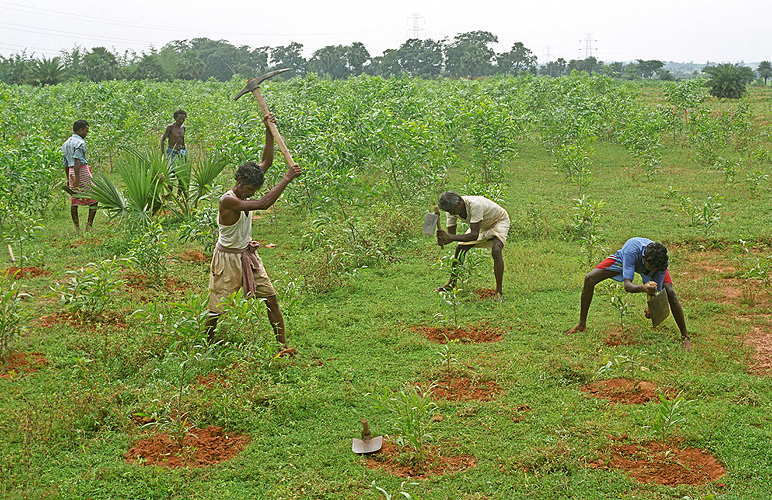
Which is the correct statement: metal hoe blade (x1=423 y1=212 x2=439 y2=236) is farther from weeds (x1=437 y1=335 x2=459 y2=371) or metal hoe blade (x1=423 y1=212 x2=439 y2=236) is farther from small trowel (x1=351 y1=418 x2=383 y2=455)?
small trowel (x1=351 y1=418 x2=383 y2=455)

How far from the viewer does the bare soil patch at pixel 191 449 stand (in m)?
4.07

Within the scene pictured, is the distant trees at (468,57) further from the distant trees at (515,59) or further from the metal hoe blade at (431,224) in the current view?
the metal hoe blade at (431,224)

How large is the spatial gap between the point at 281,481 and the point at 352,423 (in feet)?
2.76

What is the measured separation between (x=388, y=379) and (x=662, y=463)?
215cm

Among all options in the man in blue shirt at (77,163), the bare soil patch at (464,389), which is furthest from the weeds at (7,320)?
the man in blue shirt at (77,163)

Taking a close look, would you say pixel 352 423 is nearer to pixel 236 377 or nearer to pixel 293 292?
pixel 236 377

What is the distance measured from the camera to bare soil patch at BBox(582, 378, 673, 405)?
4734 millimetres

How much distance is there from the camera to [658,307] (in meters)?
5.42

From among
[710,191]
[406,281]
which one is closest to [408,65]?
[710,191]

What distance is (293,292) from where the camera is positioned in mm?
5949

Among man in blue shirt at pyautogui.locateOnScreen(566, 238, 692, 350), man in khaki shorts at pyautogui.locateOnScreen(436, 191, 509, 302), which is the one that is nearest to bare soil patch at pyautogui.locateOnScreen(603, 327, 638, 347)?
man in blue shirt at pyautogui.locateOnScreen(566, 238, 692, 350)

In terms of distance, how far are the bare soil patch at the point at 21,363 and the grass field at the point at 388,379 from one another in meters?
0.05

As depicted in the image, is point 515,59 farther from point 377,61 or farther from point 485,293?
point 485,293

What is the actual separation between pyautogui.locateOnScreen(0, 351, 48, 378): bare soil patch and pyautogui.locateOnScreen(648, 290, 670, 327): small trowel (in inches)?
205
